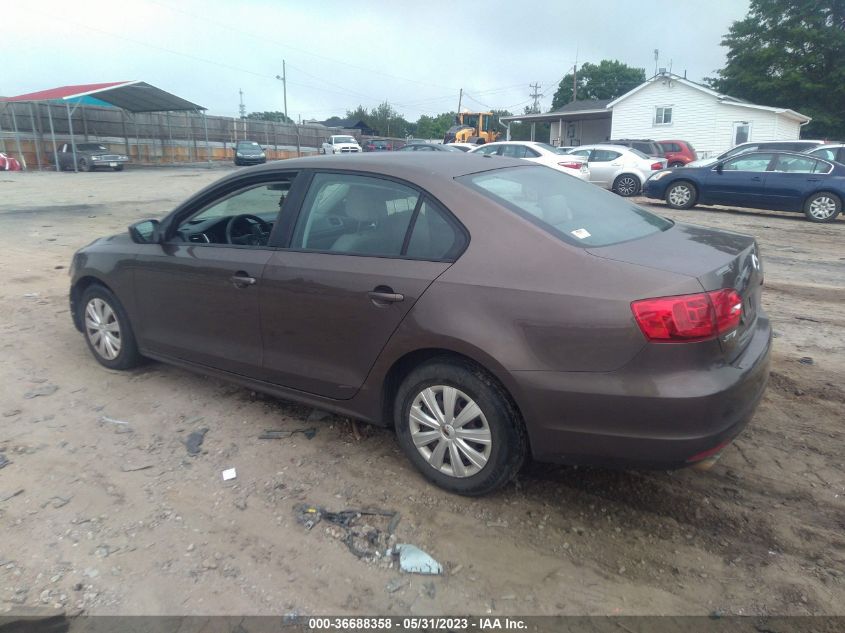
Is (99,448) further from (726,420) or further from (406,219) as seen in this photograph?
(726,420)

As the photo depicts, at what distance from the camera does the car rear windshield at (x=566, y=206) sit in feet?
10.3

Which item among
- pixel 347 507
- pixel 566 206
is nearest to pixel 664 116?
Answer: pixel 566 206

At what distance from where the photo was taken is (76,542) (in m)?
2.93

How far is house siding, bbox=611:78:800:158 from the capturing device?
32344 mm

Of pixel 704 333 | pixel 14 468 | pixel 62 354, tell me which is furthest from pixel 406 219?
pixel 62 354

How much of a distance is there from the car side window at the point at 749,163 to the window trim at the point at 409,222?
42.7 ft

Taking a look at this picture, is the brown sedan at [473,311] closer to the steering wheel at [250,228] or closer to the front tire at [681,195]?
the steering wheel at [250,228]

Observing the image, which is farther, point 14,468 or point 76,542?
point 14,468

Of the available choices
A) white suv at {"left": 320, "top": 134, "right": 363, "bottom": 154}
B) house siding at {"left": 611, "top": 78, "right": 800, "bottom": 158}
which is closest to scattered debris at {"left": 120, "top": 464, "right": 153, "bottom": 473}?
house siding at {"left": 611, "top": 78, "right": 800, "bottom": 158}

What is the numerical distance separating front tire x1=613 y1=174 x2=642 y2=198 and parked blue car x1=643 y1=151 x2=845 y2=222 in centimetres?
281

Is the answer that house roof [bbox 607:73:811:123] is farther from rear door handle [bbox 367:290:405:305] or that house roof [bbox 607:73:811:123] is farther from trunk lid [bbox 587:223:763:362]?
rear door handle [bbox 367:290:405:305]

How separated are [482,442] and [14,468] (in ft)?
8.42

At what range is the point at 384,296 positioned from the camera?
3182 millimetres

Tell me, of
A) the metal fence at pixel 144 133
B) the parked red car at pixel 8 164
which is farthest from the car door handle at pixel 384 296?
the metal fence at pixel 144 133
